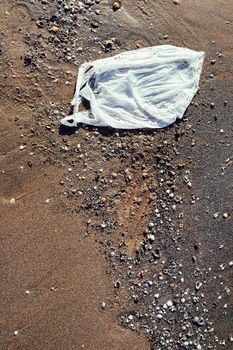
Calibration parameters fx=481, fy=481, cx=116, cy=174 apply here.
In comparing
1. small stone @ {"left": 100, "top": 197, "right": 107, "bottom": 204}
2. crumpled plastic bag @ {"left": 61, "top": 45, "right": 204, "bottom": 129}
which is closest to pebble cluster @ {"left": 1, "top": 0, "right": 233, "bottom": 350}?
small stone @ {"left": 100, "top": 197, "right": 107, "bottom": 204}

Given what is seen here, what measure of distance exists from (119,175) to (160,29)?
1.62 m

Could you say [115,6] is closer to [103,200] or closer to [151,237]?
[103,200]

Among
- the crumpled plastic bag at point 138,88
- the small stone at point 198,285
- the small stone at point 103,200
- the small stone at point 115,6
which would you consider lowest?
the small stone at point 198,285

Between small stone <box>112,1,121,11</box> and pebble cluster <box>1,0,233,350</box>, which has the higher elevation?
small stone <box>112,1,121,11</box>

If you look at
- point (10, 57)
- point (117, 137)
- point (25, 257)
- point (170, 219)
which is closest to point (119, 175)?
point (117, 137)

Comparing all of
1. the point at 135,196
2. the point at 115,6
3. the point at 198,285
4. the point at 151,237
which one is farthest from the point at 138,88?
the point at 198,285

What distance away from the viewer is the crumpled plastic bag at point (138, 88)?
4906mm

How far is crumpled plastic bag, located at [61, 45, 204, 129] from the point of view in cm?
491

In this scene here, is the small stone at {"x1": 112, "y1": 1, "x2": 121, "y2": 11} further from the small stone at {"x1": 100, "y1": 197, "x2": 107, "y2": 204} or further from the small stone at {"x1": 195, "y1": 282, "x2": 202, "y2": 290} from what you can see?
the small stone at {"x1": 195, "y1": 282, "x2": 202, "y2": 290}

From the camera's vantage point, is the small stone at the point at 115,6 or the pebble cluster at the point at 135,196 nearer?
the pebble cluster at the point at 135,196

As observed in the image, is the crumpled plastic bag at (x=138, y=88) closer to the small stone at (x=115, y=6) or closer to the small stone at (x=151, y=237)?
the small stone at (x=115, y=6)

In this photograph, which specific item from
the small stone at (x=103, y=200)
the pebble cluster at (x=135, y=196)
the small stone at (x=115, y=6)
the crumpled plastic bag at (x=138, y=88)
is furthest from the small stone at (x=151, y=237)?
the small stone at (x=115, y=6)

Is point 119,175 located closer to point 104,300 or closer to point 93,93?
point 93,93

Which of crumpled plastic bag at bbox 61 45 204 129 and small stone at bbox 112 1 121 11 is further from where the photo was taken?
small stone at bbox 112 1 121 11
